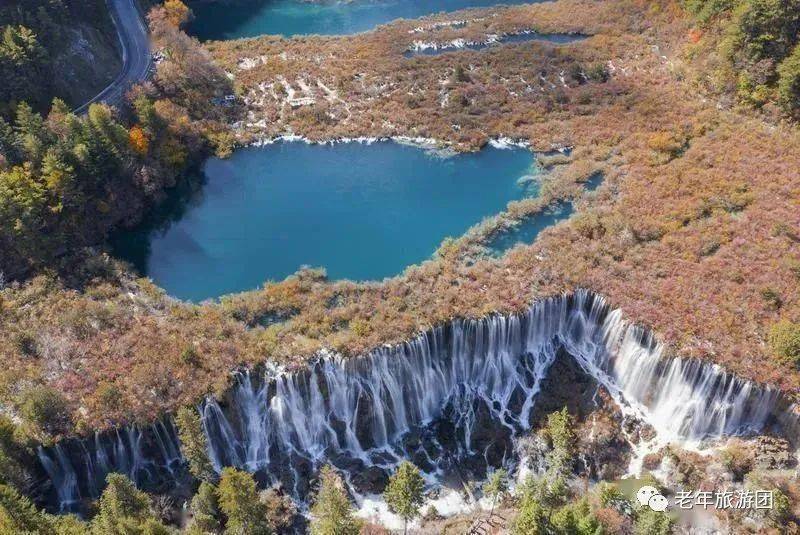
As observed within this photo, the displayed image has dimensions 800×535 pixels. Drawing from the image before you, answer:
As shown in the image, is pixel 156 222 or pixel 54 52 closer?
pixel 156 222

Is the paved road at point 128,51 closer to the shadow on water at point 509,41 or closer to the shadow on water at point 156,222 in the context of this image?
the shadow on water at point 156,222

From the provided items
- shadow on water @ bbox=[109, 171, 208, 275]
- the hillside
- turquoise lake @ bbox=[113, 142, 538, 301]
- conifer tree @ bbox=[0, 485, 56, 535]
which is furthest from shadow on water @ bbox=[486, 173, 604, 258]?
the hillside

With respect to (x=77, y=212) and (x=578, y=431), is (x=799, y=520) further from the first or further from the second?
(x=77, y=212)

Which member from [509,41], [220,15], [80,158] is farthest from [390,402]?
[220,15]

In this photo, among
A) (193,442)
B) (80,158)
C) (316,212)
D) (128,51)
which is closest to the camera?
(193,442)

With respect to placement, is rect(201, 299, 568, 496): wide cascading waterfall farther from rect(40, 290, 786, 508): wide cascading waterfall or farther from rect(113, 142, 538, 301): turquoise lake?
rect(113, 142, 538, 301): turquoise lake

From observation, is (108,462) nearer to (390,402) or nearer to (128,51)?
(390,402)
